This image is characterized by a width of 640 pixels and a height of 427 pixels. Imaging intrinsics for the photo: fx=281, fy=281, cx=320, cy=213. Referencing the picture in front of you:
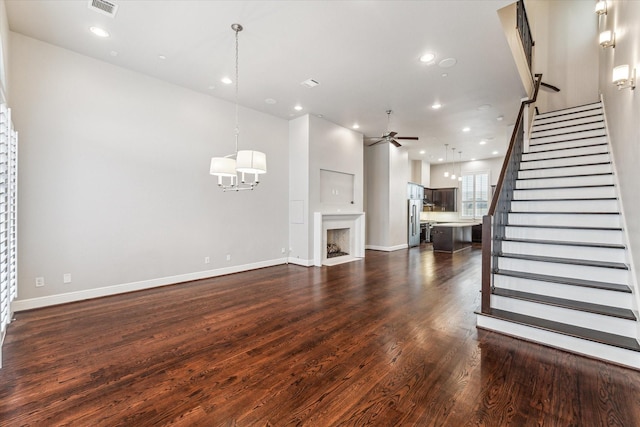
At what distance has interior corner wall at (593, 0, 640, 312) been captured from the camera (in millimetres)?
2875

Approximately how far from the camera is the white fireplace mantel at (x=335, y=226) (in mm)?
6754

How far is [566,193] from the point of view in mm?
4223

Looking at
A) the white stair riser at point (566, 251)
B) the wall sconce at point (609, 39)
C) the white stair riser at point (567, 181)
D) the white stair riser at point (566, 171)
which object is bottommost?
the white stair riser at point (566, 251)

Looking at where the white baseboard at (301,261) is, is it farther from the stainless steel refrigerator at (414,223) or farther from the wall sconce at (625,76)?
the wall sconce at (625,76)

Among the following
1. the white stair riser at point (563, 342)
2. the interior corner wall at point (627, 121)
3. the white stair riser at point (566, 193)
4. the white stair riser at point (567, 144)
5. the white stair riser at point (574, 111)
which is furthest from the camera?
the white stair riser at point (574, 111)

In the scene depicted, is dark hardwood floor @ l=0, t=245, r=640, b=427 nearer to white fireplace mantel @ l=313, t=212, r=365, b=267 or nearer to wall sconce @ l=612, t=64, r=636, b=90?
white fireplace mantel @ l=313, t=212, r=365, b=267

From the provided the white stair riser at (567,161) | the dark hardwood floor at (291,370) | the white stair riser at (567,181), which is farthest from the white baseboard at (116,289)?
the white stair riser at (567,161)

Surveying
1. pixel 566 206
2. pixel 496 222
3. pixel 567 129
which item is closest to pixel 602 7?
pixel 567 129

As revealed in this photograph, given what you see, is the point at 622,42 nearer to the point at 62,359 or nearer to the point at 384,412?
the point at 384,412

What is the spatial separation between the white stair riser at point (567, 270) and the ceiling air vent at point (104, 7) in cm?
549

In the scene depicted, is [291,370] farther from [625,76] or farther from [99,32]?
[99,32]

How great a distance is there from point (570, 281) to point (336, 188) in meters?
5.26

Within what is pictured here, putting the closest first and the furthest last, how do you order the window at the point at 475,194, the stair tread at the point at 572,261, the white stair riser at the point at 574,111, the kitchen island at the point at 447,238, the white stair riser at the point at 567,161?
1. the stair tread at the point at 572,261
2. the white stair riser at the point at 567,161
3. the white stair riser at the point at 574,111
4. the kitchen island at the point at 447,238
5. the window at the point at 475,194

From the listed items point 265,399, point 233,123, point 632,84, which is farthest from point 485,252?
point 233,123
